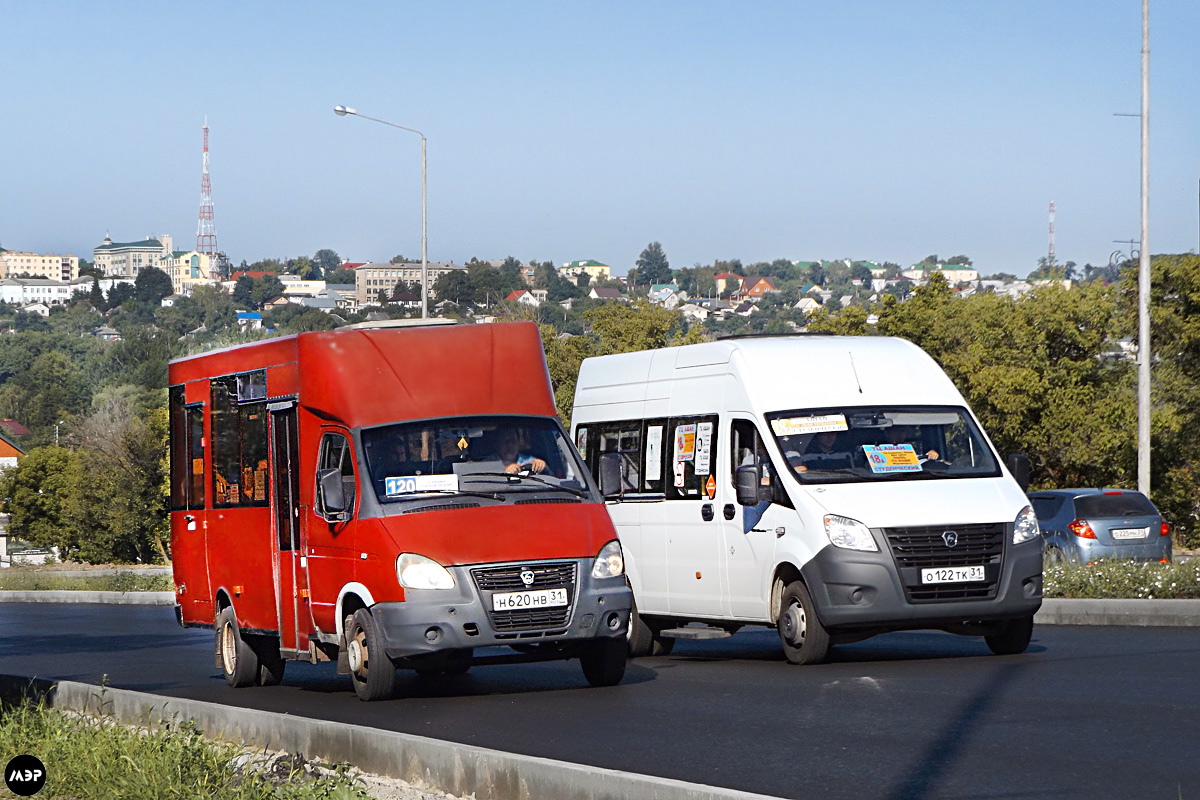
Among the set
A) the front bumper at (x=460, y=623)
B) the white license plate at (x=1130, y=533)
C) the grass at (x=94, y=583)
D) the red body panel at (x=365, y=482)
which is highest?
the red body panel at (x=365, y=482)

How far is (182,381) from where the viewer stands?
16750 mm

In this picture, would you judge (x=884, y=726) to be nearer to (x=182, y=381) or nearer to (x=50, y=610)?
(x=182, y=381)

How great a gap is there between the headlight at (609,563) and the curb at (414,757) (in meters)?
3.22

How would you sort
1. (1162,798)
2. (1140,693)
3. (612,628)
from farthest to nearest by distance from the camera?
(612,628) → (1140,693) → (1162,798)

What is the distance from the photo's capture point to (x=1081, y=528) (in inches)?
993

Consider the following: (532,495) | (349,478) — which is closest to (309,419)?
(349,478)

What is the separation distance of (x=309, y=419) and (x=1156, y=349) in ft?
94.9

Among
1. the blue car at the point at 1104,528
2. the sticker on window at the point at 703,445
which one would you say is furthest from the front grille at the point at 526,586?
the blue car at the point at 1104,528

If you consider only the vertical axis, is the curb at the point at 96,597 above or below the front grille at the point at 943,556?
below

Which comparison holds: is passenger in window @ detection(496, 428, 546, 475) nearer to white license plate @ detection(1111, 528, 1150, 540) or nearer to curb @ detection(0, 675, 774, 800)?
curb @ detection(0, 675, 774, 800)

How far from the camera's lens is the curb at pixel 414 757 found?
7.50 m

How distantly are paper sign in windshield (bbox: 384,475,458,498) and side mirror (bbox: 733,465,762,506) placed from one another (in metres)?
2.75

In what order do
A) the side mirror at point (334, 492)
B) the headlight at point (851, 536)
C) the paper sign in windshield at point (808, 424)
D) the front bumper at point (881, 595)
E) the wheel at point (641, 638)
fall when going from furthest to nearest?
1. the wheel at point (641, 638)
2. the paper sign in windshield at point (808, 424)
3. the headlight at point (851, 536)
4. the front bumper at point (881, 595)
5. the side mirror at point (334, 492)

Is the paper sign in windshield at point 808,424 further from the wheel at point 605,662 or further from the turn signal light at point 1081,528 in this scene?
the turn signal light at point 1081,528
